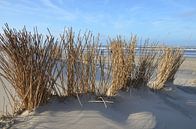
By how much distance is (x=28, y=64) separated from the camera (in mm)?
4297

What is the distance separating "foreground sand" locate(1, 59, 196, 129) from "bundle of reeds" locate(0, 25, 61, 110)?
194mm

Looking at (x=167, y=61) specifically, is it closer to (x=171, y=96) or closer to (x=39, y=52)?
(x=171, y=96)

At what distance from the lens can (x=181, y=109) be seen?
5.96 meters

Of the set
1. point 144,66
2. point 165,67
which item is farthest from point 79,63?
point 165,67

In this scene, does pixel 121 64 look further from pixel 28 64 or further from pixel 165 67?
pixel 165 67

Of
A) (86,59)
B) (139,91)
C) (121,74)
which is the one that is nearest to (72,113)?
(86,59)

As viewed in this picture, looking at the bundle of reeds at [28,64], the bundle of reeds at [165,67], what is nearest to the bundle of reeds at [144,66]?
the bundle of reeds at [165,67]

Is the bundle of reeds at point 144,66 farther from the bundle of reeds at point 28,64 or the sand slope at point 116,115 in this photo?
the bundle of reeds at point 28,64

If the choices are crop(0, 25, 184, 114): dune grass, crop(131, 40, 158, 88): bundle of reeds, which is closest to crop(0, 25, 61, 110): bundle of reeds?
crop(0, 25, 184, 114): dune grass

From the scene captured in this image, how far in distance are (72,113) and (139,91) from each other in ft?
6.38

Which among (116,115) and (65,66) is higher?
(65,66)

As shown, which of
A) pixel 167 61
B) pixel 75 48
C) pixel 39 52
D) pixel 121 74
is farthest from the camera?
pixel 167 61

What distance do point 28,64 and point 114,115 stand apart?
1.21 m

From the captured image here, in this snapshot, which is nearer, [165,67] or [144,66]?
[144,66]
